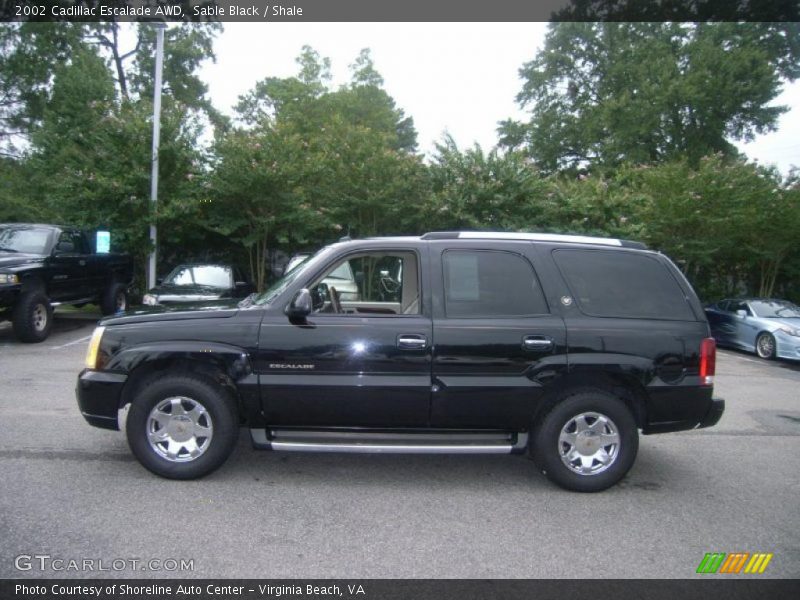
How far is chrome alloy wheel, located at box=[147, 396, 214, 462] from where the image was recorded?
172 inches

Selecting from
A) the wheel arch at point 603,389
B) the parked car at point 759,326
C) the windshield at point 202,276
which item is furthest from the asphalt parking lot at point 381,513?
the parked car at point 759,326

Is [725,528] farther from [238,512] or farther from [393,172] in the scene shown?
[393,172]

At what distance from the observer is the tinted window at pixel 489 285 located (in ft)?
14.8

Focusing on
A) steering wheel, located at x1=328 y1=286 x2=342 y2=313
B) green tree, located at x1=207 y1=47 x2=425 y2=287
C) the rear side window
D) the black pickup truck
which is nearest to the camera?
the rear side window

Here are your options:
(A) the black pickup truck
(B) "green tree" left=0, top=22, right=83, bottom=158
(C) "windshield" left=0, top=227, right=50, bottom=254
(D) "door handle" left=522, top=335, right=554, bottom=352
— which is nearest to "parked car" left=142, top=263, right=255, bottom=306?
(A) the black pickup truck

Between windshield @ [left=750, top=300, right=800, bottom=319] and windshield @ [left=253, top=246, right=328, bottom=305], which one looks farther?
windshield @ [left=750, top=300, right=800, bottom=319]

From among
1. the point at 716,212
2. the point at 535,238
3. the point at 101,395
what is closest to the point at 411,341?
the point at 535,238

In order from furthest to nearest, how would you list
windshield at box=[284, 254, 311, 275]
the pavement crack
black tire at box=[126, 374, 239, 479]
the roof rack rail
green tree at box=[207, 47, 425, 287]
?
green tree at box=[207, 47, 425, 287] < windshield at box=[284, 254, 311, 275] < the pavement crack < the roof rack rail < black tire at box=[126, 374, 239, 479]

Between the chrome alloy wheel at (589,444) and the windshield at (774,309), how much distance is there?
1078 centimetres

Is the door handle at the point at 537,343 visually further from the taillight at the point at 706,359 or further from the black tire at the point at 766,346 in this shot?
the black tire at the point at 766,346

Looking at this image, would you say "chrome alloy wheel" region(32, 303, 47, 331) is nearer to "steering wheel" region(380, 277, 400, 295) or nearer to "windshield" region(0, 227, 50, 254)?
"windshield" region(0, 227, 50, 254)

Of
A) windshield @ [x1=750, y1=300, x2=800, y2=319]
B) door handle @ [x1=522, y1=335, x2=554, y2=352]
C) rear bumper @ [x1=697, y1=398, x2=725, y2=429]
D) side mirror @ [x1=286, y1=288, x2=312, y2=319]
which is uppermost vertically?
side mirror @ [x1=286, y1=288, x2=312, y2=319]

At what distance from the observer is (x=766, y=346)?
1258 cm

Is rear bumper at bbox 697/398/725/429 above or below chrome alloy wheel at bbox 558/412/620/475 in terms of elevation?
above
